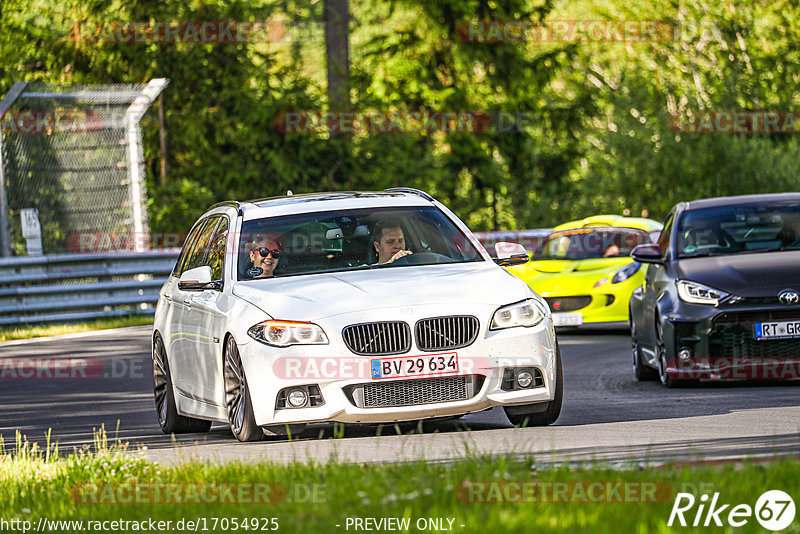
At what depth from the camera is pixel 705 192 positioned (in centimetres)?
3694

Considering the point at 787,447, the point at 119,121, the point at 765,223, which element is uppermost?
the point at 119,121

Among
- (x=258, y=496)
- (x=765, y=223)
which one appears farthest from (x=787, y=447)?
(x=765, y=223)

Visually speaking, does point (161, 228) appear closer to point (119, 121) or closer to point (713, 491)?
point (119, 121)

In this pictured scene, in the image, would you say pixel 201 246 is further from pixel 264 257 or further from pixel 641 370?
pixel 641 370

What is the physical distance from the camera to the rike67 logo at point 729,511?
5.31 metres

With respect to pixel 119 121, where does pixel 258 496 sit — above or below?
below

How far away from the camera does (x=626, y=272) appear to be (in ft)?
64.2

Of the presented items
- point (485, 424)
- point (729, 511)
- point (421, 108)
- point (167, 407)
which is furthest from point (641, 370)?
point (421, 108)

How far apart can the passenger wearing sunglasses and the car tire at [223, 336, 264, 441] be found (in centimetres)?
70

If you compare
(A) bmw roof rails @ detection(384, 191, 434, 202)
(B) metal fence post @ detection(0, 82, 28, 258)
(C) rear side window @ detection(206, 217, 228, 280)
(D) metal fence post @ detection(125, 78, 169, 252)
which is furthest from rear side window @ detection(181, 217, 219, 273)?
(D) metal fence post @ detection(125, 78, 169, 252)

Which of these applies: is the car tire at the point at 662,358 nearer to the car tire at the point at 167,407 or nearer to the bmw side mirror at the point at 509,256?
the bmw side mirror at the point at 509,256

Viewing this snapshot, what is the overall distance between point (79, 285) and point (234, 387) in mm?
11964

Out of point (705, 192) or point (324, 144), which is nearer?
point (324, 144)

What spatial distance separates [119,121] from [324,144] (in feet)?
39.1
